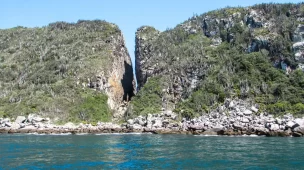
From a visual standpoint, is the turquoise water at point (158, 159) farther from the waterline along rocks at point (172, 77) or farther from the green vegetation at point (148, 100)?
the green vegetation at point (148, 100)

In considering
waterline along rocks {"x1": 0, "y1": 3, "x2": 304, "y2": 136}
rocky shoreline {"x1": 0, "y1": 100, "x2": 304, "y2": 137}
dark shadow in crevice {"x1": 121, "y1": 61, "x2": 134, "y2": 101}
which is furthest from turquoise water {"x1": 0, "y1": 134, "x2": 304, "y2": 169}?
dark shadow in crevice {"x1": 121, "y1": 61, "x2": 134, "y2": 101}

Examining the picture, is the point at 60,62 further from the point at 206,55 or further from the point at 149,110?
the point at 206,55

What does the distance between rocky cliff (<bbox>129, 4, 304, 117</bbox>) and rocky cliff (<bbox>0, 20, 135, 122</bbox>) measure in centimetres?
1245

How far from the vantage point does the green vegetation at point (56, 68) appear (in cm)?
11600

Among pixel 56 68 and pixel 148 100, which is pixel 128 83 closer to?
pixel 56 68

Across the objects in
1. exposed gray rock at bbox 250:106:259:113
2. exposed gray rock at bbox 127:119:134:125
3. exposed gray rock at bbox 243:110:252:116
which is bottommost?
exposed gray rock at bbox 127:119:134:125

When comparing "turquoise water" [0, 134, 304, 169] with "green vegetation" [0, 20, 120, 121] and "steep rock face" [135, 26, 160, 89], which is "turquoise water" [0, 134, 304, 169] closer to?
"green vegetation" [0, 20, 120, 121]

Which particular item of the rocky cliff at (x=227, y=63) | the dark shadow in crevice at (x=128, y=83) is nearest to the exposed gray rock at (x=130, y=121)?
the rocky cliff at (x=227, y=63)

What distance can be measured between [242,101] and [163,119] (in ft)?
83.9

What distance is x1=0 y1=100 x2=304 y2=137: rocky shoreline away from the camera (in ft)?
263

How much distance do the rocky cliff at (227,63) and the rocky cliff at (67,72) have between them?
12451 millimetres

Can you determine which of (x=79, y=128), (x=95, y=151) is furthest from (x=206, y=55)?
(x=95, y=151)

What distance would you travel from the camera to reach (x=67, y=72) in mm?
134750

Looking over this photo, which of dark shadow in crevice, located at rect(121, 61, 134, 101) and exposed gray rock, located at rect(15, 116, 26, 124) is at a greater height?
dark shadow in crevice, located at rect(121, 61, 134, 101)
